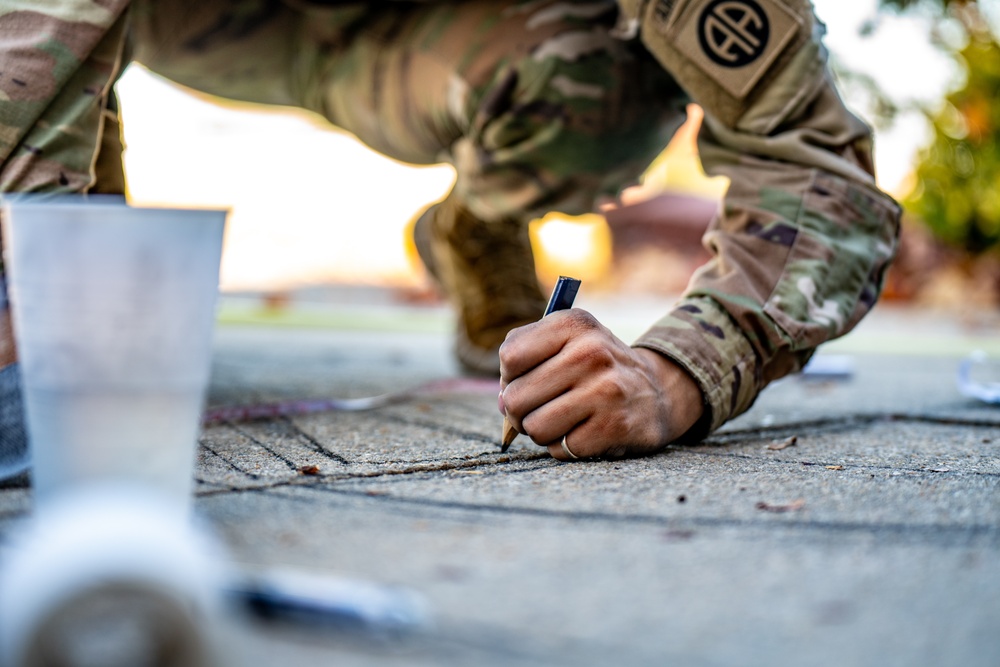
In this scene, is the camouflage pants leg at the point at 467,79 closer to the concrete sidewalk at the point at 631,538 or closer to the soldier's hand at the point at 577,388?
the concrete sidewalk at the point at 631,538

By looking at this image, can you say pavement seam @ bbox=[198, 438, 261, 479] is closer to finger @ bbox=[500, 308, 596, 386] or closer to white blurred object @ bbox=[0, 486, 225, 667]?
finger @ bbox=[500, 308, 596, 386]

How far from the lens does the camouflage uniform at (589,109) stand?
1113mm

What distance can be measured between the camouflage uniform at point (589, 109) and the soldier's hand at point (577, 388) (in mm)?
92

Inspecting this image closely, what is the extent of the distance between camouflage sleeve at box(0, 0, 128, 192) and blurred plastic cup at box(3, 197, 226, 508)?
409 mm

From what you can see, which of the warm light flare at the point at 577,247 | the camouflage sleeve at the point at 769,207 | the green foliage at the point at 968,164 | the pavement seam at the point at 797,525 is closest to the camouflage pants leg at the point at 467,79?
the camouflage sleeve at the point at 769,207

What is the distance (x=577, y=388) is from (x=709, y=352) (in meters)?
0.21

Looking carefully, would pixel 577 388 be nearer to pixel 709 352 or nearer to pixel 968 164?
pixel 709 352

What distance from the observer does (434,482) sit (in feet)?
3.23

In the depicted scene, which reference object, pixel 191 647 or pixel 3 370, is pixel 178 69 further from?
pixel 191 647

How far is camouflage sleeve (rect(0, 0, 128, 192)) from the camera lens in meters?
1.05

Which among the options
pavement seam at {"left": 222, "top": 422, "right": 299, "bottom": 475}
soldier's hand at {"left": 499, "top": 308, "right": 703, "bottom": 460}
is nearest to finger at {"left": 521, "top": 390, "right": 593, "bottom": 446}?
soldier's hand at {"left": 499, "top": 308, "right": 703, "bottom": 460}

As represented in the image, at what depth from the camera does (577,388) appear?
1033 millimetres

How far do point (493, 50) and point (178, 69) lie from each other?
787 millimetres

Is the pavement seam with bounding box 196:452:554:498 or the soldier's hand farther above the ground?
the soldier's hand
